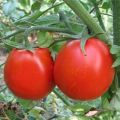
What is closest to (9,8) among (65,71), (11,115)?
(11,115)

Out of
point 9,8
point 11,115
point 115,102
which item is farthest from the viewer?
point 11,115

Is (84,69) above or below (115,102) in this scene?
above

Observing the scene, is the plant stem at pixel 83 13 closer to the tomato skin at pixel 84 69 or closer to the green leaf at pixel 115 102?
the tomato skin at pixel 84 69

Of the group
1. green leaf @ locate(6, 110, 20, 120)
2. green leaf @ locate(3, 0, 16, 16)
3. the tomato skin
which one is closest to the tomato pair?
the tomato skin

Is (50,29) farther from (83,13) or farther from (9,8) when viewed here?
(9,8)

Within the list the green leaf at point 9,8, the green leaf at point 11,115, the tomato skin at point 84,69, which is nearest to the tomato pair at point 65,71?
the tomato skin at point 84,69

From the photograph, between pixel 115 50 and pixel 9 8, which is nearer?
pixel 115 50

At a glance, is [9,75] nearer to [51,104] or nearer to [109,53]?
[109,53]

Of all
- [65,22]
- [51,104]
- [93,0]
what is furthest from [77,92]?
[51,104]
